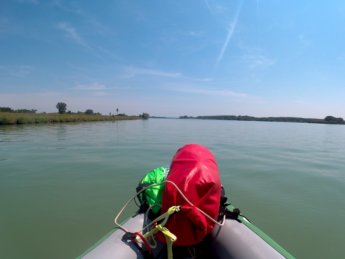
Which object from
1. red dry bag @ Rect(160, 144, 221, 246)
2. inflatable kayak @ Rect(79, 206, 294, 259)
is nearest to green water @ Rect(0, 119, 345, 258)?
inflatable kayak @ Rect(79, 206, 294, 259)

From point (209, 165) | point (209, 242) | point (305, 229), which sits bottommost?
point (305, 229)

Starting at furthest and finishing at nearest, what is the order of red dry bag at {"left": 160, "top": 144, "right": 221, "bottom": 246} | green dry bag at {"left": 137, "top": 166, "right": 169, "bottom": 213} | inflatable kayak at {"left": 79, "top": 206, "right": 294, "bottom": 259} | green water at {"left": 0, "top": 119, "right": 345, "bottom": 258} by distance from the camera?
green water at {"left": 0, "top": 119, "right": 345, "bottom": 258} < green dry bag at {"left": 137, "top": 166, "right": 169, "bottom": 213} < inflatable kayak at {"left": 79, "top": 206, "right": 294, "bottom": 259} < red dry bag at {"left": 160, "top": 144, "right": 221, "bottom": 246}

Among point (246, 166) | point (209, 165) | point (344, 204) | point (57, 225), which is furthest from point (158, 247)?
point (246, 166)

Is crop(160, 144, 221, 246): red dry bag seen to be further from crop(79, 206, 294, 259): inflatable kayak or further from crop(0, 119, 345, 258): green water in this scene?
crop(0, 119, 345, 258): green water

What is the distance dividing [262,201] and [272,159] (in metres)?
4.57

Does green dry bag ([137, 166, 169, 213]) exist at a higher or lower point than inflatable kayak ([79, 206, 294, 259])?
higher

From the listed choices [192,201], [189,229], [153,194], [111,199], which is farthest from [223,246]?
[111,199]

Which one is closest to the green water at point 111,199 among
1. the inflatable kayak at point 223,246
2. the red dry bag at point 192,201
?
the inflatable kayak at point 223,246

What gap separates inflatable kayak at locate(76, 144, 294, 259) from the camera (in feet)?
5.35

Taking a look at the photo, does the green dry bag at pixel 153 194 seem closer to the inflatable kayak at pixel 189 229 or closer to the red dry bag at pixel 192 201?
the inflatable kayak at pixel 189 229

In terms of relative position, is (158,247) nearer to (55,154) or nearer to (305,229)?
(305,229)

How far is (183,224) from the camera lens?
162cm

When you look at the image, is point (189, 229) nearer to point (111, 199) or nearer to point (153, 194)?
point (153, 194)

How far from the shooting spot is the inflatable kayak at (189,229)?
1631mm
